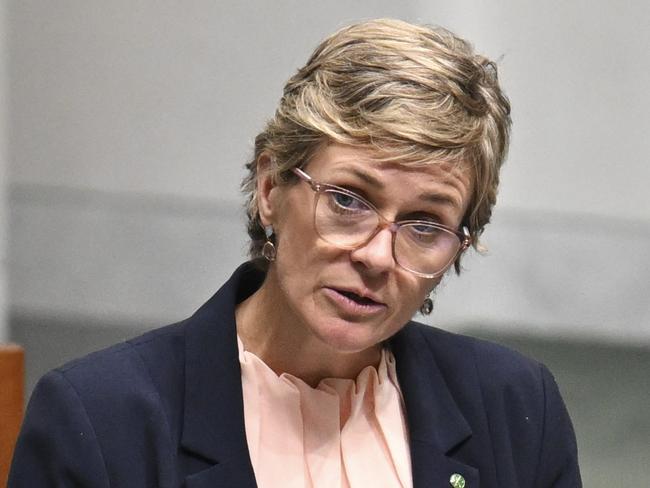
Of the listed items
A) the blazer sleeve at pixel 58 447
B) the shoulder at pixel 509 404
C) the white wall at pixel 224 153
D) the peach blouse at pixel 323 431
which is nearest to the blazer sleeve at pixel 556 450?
the shoulder at pixel 509 404

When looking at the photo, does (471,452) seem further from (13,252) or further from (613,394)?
(13,252)

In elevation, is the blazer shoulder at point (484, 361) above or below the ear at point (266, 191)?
below

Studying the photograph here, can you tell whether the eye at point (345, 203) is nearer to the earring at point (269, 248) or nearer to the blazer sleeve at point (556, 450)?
the earring at point (269, 248)

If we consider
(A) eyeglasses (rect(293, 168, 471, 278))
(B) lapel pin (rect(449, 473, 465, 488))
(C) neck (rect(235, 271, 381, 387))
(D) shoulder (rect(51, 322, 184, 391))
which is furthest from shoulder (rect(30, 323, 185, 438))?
(B) lapel pin (rect(449, 473, 465, 488))

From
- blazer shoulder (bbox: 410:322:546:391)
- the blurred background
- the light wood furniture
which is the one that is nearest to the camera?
the light wood furniture

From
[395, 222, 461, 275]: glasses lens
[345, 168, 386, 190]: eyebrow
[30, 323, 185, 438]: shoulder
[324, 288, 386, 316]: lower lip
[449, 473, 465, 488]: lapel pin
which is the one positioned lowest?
[449, 473, 465, 488]: lapel pin

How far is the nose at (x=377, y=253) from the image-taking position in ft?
6.88

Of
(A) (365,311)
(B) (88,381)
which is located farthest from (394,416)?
(B) (88,381)

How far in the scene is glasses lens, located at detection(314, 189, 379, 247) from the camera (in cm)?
211

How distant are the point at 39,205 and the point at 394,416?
3748 millimetres

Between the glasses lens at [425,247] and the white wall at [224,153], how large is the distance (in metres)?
3.23

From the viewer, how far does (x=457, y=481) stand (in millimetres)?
2338

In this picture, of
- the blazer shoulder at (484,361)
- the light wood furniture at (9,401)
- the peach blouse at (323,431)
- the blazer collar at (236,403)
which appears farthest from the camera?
the blazer shoulder at (484,361)

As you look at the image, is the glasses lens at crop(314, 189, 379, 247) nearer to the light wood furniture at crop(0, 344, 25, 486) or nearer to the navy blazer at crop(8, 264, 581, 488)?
the navy blazer at crop(8, 264, 581, 488)
